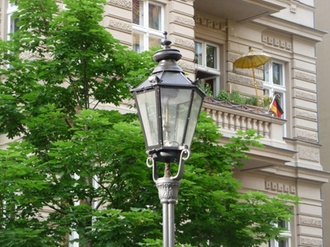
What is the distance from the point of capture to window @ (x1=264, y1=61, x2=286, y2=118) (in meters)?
33.0

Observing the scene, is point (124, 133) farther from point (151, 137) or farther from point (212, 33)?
point (212, 33)

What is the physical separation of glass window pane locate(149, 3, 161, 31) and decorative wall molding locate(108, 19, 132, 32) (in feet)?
4.18

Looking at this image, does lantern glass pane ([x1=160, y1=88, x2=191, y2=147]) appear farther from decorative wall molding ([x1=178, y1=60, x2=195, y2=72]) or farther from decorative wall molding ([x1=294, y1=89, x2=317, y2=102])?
decorative wall molding ([x1=294, y1=89, x2=317, y2=102])

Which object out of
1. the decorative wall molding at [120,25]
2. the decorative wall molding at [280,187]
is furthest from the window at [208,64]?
the decorative wall molding at [120,25]

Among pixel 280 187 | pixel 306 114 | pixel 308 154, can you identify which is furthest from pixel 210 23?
pixel 280 187

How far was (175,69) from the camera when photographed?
1232 cm

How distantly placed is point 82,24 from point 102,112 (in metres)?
1.55

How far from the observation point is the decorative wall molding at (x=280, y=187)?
102 feet

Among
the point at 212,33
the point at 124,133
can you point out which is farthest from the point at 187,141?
the point at 212,33

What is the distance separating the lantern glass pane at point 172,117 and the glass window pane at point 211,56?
1956 cm

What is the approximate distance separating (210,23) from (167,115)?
19.6m

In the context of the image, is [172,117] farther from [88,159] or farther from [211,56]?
[211,56]

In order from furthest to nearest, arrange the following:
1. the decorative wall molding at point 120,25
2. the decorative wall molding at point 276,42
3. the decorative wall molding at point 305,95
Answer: the decorative wall molding at point 305,95
the decorative wall molding at point 276,42
the decorative wall molding at point 120,25

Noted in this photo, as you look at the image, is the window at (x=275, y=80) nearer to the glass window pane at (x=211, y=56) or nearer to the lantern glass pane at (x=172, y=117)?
the glass window pane at (x=211, y=56)
